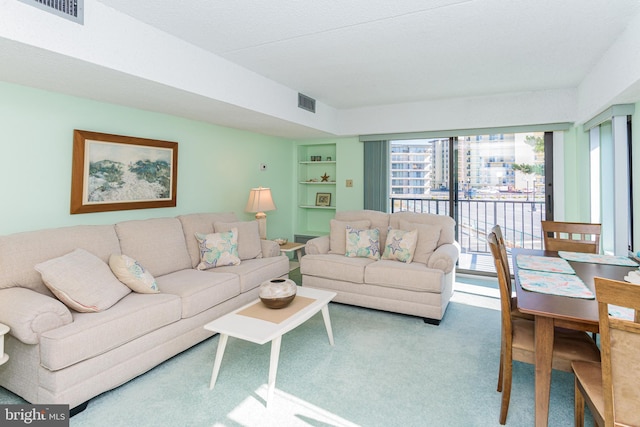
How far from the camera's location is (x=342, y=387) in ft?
7.31

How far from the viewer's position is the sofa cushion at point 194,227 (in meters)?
3.57

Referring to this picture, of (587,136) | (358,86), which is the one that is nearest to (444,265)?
(358,86)

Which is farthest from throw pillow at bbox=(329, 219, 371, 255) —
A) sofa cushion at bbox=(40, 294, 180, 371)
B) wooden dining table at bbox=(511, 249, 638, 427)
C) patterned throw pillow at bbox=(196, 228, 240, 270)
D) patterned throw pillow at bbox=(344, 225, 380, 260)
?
wooden dining table at bbox=(511, 249, 638, 427)

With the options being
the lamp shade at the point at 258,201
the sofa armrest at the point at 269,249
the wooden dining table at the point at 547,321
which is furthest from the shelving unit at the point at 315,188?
the wooden dining table at the point at 547,321

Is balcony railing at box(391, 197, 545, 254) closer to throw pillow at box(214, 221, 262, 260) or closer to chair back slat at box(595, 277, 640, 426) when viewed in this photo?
throw pillow at box(214, 221, 262, 260)

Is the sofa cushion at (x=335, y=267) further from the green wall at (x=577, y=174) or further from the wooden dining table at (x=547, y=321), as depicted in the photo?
the green wall at (x=577, y=174)

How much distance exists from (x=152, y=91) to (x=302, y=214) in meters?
3.71

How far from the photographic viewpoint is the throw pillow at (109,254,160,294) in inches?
101

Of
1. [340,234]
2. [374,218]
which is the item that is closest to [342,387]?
[340,234]

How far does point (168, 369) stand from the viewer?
8.08 feet

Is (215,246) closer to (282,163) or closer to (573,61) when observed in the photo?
(282,163)

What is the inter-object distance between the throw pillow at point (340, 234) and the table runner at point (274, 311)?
1535 mm

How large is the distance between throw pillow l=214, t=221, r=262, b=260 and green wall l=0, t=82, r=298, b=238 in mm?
555

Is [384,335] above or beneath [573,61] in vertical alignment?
beneath
